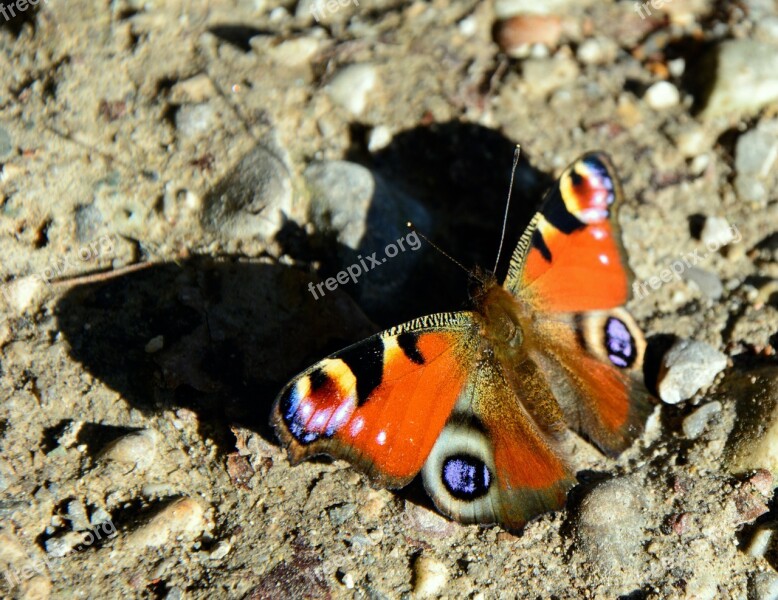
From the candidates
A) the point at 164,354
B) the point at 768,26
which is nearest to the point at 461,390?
the point at 164,354

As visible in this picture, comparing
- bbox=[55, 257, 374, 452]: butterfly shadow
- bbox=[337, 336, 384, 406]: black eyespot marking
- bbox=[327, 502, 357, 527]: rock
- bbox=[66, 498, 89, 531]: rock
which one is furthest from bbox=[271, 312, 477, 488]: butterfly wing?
bbox=[66, 498, 89, 531]: rock

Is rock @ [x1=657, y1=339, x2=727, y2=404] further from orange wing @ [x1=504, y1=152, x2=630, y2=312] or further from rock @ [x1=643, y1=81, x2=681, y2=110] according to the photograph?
rock @ [x1=643, y1=81, x2=681, y2=110]

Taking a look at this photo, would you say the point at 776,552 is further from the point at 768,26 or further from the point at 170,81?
the point at 170,81

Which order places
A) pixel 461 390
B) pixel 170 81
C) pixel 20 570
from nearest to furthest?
pixel 20 570 < pixel 461 390 < pixel 170 81

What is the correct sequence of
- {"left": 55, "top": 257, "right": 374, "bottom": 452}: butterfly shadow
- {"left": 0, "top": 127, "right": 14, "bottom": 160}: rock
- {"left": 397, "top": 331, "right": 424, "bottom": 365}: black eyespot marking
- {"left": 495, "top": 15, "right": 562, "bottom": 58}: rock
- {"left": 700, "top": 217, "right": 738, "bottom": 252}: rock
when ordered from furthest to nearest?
1. {"left": 495, "top": 15, "right": 562, "bottom": 58}: rock
2. {"left": 700, "top": 217, "right": 738, "bottom": 252}: rock
3. {"left": 0, "top": 127, "right": 14, "bottom": 160}: rock
4. {"left": 55, "top": 257, "right": 374, "bottom": 452}: butterfly shadow
5. {"left": 397, "top": 331, "right": 424, "bottom": 365}: black eyespot marking

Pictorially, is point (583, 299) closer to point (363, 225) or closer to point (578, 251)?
point (578, 251)

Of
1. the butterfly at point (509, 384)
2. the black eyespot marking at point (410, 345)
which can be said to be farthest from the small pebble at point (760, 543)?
the black eyespot marking at point (410, 345)
